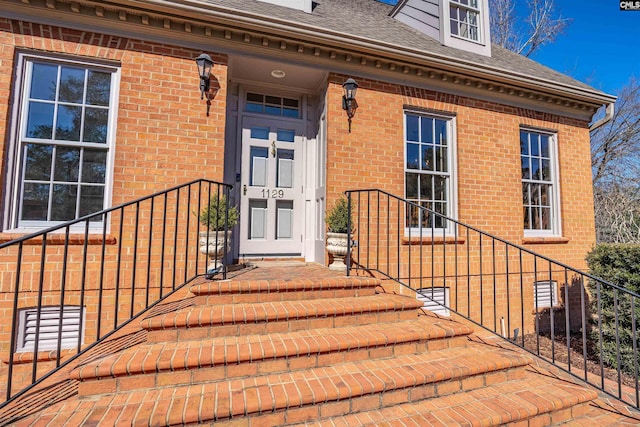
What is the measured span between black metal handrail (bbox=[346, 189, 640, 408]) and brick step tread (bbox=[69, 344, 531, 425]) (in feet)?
4.42

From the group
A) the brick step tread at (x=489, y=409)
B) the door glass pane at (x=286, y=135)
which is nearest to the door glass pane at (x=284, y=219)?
the door glass pane at (x=286, y=135)

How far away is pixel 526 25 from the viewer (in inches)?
467

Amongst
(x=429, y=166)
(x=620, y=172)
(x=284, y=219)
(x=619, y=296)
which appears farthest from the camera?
(x=620, y=172)

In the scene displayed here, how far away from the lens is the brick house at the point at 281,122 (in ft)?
11.6

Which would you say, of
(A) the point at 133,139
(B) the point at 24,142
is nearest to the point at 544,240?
(A) the point at 133,139

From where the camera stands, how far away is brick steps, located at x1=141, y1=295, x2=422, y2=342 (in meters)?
2.46

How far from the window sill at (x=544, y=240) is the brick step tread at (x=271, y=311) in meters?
3.31

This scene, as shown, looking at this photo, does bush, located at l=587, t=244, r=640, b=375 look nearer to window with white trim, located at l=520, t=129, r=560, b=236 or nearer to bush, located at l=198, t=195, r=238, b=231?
window with white trim, located at l=520, t=129, r=560, b=236

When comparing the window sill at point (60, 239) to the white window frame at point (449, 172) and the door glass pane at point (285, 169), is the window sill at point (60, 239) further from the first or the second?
the white window frame at point (449, 172)

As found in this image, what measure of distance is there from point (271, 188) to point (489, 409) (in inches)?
145

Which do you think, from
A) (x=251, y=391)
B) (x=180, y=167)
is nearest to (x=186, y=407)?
(x=251, y=391)

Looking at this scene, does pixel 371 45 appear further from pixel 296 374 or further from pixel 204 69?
pixel 296 374

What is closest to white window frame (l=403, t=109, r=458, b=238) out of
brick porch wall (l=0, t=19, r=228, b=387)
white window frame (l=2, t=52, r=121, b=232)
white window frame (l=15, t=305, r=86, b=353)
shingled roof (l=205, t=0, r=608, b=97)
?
shingled roof (l=205, t=0, r=608, b=97)

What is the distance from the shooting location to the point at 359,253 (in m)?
4.35
